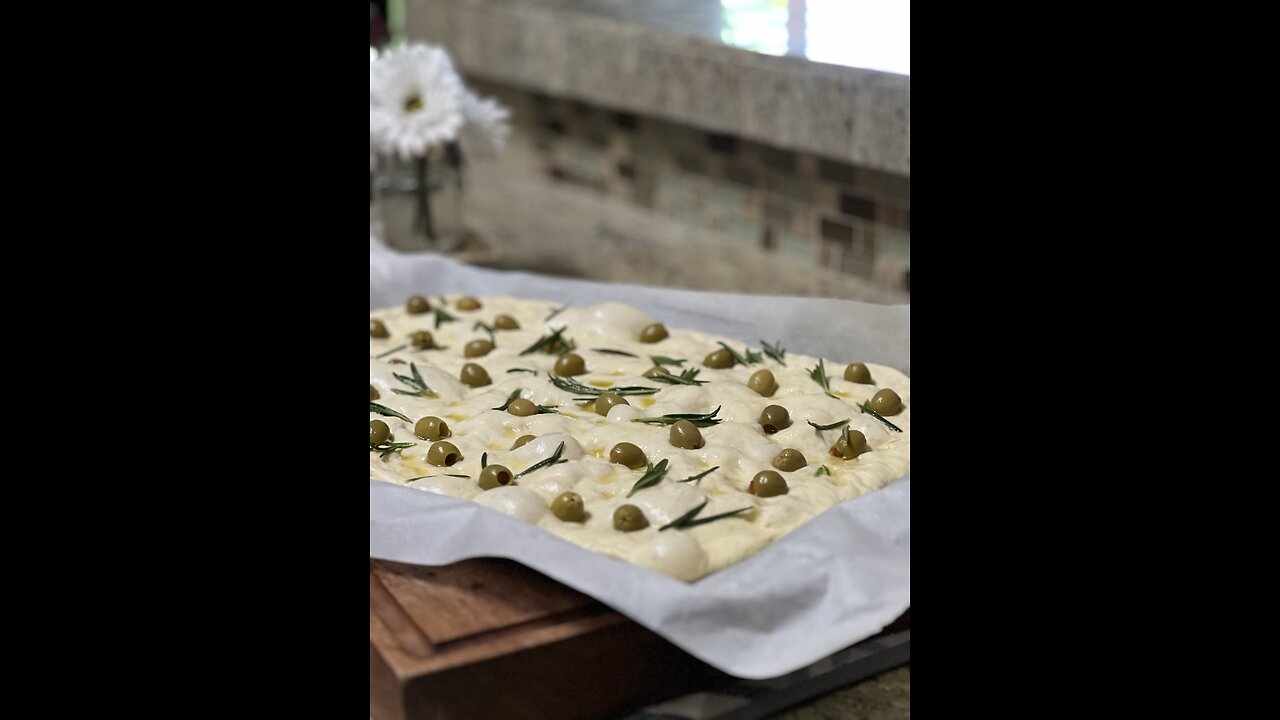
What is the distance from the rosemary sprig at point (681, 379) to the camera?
1269 mm

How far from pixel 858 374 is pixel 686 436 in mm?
272

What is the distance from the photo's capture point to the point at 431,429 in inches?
45.7

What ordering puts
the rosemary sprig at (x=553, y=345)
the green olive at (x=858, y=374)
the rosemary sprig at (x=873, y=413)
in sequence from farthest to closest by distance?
the rosemary sprig at (x=553, y=345) → the green olive at (x=858, y=374) → the rosemary sprig at (x=873, y=413)

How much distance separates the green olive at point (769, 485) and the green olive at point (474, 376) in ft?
1.26

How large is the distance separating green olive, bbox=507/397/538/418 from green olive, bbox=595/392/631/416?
0.06 meters

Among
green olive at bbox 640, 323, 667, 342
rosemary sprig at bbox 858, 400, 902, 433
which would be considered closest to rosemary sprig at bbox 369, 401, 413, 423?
green olive at bbox 640, 323, 667, 342

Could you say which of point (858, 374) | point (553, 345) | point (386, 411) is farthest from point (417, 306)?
point (858, 374)

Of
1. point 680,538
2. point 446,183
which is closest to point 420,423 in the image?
point 680,538

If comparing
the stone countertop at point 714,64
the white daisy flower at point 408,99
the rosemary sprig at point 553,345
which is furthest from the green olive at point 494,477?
the white daisy flower at point 408,99

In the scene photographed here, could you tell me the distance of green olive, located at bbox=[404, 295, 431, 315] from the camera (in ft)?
5.08

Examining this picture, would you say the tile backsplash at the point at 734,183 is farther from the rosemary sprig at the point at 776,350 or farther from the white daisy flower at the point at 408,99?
the white daisy flower at the point at 408,99

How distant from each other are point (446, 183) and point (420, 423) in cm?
90

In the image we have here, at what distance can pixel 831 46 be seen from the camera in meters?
1.98

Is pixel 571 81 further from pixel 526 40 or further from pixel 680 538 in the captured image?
pixel 680 538
